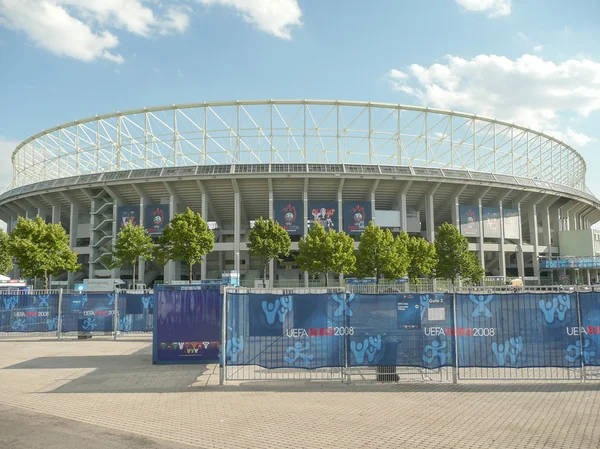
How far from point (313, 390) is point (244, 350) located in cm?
173

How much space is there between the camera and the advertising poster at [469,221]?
5306 cm

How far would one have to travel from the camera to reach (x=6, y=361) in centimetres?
1434

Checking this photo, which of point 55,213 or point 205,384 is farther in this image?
point 55,213

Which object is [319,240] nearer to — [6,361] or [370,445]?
[6,361]

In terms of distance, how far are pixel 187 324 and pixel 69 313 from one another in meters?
9.01

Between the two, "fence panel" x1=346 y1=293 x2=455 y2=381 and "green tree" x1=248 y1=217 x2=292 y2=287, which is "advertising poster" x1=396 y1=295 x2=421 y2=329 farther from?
"green tree" x1=248 y1=217 x2=292 y2=287

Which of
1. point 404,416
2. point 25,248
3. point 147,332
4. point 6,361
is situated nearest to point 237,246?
point 25,248

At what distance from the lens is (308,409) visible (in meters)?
8.62

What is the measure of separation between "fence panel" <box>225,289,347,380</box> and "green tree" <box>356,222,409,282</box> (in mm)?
31140

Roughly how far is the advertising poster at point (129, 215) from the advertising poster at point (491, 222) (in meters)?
36.9

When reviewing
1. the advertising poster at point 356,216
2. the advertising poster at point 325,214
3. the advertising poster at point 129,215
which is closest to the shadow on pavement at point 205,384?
the advertising poster at point 325,214

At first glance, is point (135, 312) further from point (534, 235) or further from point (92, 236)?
point (534, 235)

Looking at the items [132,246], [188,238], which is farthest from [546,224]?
[132,246]

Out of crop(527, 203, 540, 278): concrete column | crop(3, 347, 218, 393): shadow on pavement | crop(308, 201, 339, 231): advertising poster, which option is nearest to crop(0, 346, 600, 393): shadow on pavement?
crop(3, 347, 218, 393): shadow on pavement
